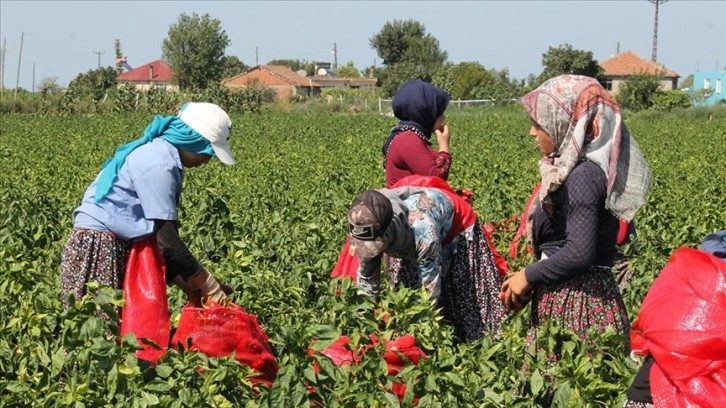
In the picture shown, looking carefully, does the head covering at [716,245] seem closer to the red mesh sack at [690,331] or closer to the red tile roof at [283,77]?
the red mesh sack at [690,331]

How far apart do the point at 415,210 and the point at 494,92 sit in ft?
216

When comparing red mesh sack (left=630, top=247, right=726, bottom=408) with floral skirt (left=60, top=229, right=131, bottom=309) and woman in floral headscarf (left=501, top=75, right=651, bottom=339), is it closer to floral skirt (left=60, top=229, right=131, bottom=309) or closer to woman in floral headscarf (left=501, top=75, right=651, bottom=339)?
woman in floral headscarf (left=501, top=75, right=651, bottom=339)

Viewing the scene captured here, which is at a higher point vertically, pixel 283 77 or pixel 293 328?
pixel 293 328

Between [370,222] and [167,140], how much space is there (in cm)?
94

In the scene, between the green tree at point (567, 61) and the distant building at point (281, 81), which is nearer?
the green tree at point (567, 61)

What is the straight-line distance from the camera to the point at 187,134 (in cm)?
436

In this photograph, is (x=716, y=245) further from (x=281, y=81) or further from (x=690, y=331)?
(x=281, y=81)

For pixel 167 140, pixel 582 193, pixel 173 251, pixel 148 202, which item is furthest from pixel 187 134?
pixel 582 193

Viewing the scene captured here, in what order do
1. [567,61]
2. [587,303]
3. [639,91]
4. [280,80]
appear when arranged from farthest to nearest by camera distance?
[280,80] → [567,61] → [639,91] → [587,303]

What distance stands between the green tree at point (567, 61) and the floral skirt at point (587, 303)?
62.9 meters

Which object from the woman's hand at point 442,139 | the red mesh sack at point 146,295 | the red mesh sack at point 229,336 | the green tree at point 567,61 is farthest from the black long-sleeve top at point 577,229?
the green tree at point 567,61

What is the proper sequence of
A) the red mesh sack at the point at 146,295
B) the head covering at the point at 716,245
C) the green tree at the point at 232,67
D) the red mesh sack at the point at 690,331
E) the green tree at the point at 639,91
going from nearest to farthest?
the red mesh sack at the point at 690,331, the head covering at the point at 716,245, the red mesh sack at the point at 146,295, the green tree at the point at 639,91, the green tree at the point at 232,67

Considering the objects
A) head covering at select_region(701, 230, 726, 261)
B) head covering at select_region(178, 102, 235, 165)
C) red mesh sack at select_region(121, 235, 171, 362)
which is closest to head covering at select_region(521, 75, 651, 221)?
head covering at select_region(701, 230, 726, 261)

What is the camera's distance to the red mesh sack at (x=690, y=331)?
280 cm
